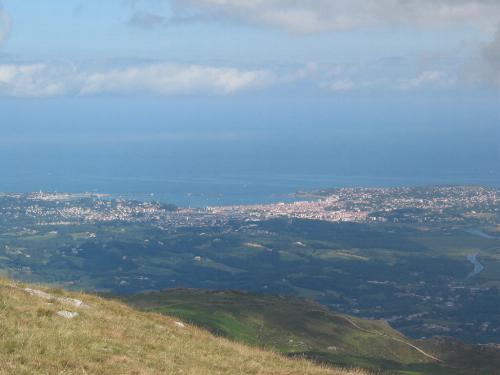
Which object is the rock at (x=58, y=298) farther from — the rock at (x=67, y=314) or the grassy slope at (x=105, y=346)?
the rock at (x=67, y=314)

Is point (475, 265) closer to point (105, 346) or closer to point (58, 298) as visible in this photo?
point (58, 298)

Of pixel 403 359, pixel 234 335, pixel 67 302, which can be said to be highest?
pixel 67 302

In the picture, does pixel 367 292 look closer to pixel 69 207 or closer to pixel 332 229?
pixel 332 229

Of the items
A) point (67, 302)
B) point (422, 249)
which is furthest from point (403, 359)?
point (422, 249)

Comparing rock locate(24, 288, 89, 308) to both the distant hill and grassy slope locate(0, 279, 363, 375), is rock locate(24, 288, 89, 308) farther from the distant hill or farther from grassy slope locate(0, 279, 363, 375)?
the distant hill

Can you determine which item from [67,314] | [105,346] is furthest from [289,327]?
[105,346]

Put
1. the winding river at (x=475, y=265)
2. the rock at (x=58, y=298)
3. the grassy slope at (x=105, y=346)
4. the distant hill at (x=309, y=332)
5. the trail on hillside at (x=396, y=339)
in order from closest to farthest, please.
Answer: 1. the grassy slope at (x=105, y=346)
2. the rock at (x=58, y=298)
3. the distant hill at (x=309, y=332)
4. the trail on hillside at (x=396, y=339)
5. the winding river at (x=475, y=265)

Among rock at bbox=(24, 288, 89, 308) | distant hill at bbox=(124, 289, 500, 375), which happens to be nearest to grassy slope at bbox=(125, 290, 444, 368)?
distant hill at bbox=(124, 289, 500, 375)

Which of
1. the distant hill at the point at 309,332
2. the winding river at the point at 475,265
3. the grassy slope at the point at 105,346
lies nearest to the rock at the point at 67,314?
the grassy slope at the point at 105,346
